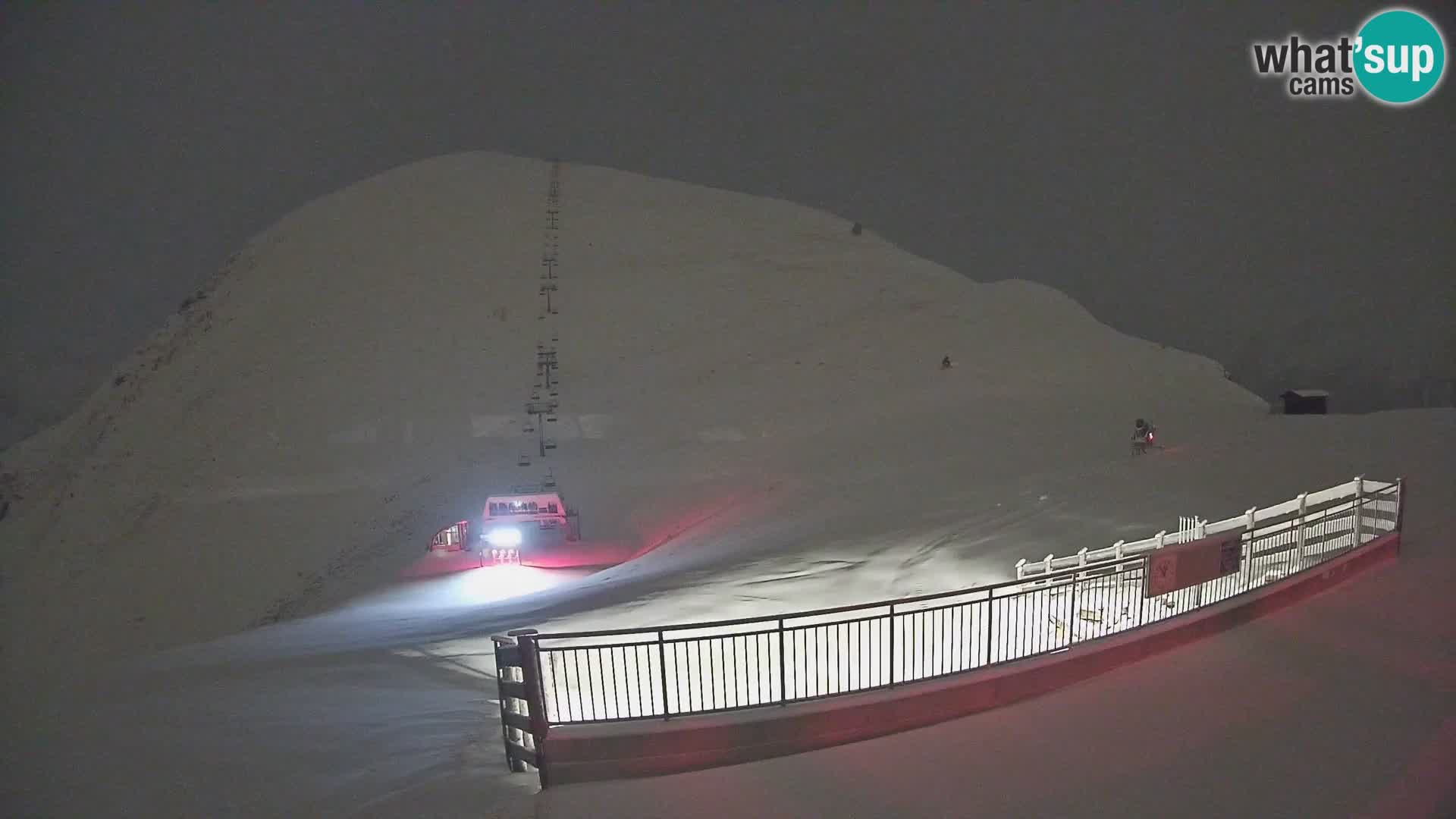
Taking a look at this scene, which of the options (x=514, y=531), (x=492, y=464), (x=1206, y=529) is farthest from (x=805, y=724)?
(x=492, y=464)

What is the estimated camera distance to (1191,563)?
806 cm

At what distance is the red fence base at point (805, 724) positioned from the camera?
591cm

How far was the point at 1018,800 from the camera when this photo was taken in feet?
17.1

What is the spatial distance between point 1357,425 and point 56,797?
29216 mm

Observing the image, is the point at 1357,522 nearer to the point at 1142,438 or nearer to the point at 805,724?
the point at 805,724

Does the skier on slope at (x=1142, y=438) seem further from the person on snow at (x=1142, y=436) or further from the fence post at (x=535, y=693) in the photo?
the fence post at (x=535, y=693)

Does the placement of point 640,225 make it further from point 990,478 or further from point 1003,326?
point 990,478

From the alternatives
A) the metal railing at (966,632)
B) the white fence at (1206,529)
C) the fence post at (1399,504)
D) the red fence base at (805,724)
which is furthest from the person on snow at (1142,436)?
the red fence base at (805,724)

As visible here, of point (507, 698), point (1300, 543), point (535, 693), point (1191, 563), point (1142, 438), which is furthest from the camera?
point (1142, 438)

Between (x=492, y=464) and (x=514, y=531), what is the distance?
7009 millimetres

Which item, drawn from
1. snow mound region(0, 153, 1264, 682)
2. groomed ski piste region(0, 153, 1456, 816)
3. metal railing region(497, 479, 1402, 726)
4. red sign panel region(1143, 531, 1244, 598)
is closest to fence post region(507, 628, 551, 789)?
groomed ski piste region(0, 153, 1456, 816)

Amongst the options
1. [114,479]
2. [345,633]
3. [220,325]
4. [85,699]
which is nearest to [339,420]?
[114,479]

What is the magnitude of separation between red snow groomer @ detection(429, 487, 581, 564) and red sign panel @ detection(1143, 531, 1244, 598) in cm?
1477

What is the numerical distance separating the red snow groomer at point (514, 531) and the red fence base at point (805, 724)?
43.7 feet
